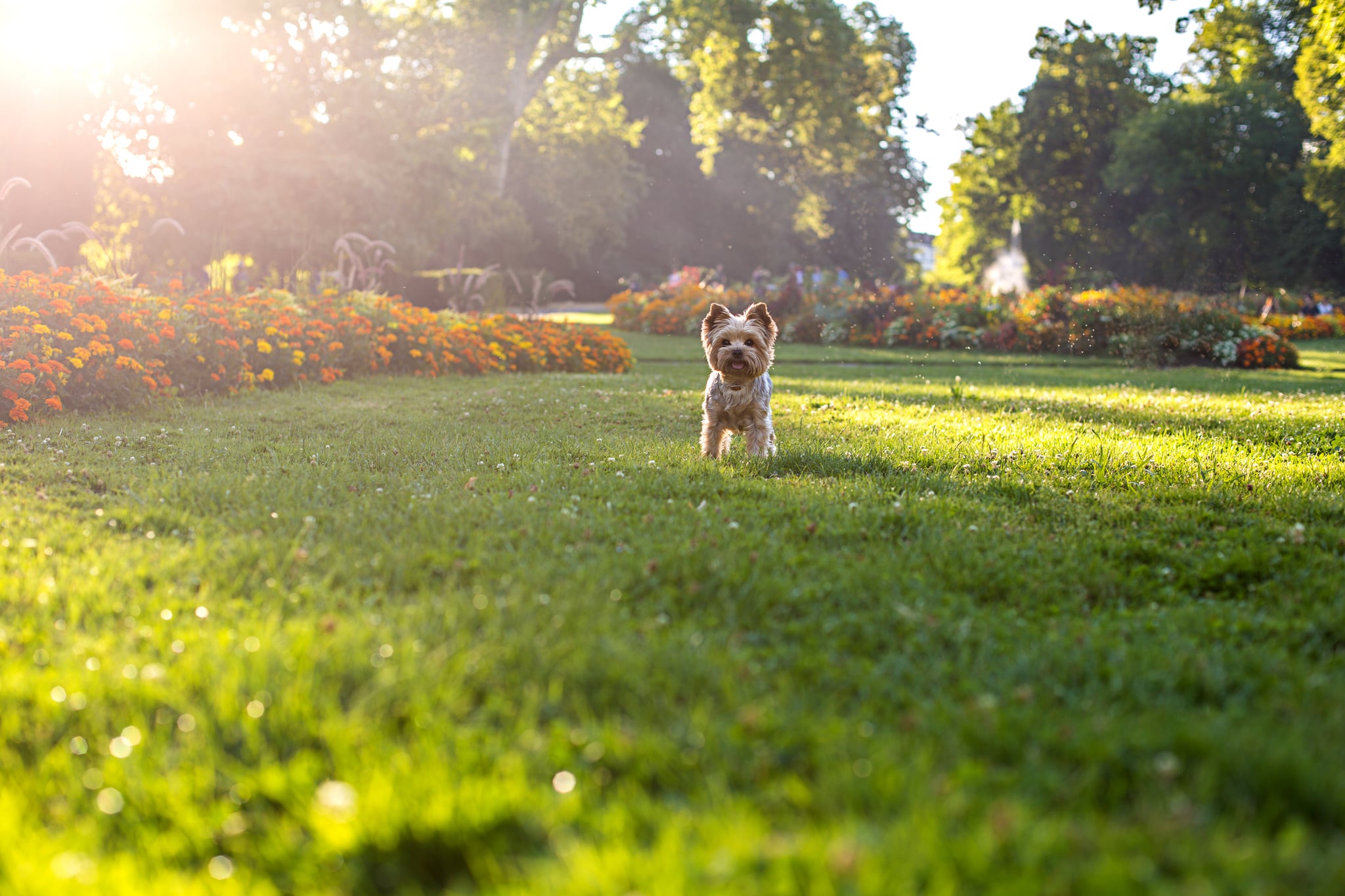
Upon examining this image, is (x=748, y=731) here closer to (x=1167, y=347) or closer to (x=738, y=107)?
(x=1167, y=347)

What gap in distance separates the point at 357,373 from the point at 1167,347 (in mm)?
15482

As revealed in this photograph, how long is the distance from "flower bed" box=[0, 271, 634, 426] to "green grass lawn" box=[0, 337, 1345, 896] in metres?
2.43

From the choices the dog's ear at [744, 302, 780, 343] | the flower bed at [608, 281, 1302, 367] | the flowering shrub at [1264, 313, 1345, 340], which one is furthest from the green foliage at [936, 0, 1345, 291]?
the dog's ear at [744, 302, 780, 343]

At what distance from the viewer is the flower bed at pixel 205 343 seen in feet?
24.4

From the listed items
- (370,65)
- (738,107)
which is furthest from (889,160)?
(370,65)

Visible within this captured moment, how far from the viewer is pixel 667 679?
260 cm

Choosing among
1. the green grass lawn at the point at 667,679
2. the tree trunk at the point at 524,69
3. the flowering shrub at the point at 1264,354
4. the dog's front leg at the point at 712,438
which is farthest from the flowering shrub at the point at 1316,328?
the tree trunk at the point at 524,69

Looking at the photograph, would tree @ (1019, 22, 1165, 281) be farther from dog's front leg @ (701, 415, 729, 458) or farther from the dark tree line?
dog's front leg @ (701, 415, 729, 458)

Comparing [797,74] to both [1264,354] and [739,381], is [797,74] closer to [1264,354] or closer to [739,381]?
[1264,354]

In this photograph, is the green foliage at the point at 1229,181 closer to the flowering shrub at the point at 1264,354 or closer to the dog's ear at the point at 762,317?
the flowering shrub at the point at 1264,354

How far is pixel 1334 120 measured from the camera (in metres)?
25.8

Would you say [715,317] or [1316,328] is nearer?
[715,317]

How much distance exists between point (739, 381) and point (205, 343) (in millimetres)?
6186

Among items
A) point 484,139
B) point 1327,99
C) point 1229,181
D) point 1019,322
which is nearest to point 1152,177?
point 1229,181
